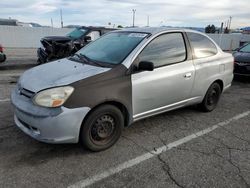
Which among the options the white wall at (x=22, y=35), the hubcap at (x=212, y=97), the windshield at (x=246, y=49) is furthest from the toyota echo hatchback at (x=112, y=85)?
the white wall at (x=22, y=35)

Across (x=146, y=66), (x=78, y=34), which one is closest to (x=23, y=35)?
(x=78, y=34)

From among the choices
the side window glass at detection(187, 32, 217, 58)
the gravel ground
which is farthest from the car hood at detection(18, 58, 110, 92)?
the side window glass at detection(187, 32, 217, 58)

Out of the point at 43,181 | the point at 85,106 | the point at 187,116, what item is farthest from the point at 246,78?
the point at 43,181

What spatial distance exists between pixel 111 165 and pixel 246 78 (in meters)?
7.27

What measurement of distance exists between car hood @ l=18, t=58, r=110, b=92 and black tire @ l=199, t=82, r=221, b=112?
2.48 meters

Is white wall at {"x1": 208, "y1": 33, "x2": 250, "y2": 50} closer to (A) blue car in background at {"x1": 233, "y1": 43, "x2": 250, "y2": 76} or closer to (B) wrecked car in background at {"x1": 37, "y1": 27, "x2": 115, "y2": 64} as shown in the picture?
(A) blue car in background at {"x1": 233, "y1": 43, "x2": 250, "y2": 76}

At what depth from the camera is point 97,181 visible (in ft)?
9.14

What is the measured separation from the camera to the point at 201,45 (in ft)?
15.5

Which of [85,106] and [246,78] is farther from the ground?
[85,106]

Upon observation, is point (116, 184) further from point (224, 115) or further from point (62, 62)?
point (224, 115)

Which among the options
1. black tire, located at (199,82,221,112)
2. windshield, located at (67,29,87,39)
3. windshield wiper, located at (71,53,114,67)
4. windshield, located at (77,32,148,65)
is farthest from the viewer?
windshield, located at (67,29,87,39)

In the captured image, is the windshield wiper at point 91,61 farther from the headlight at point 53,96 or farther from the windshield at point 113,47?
the headlight at point 53,96

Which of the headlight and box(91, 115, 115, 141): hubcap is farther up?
the headlight

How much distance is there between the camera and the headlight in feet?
9.81
